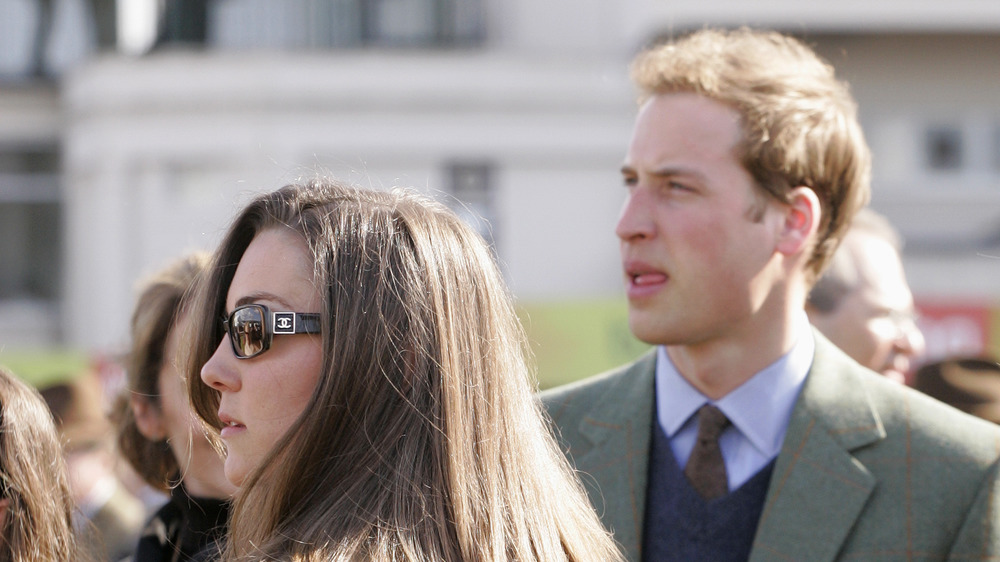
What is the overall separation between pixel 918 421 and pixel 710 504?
475mm

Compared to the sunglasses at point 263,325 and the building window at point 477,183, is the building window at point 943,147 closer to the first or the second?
the building window at point 477,183

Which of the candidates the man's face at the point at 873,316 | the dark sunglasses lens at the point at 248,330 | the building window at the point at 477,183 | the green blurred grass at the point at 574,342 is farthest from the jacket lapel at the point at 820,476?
the building window at the point at 477,183

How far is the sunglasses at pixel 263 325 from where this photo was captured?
1617mm

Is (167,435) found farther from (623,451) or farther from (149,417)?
(623,451)

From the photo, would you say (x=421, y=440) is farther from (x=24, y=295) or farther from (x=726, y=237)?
(x=24, y=295)

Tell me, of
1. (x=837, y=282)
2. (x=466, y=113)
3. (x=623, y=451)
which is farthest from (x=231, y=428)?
(x=466, y=113)

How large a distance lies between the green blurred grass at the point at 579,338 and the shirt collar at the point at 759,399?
726 cm

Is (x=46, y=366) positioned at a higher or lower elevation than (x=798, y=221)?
lower

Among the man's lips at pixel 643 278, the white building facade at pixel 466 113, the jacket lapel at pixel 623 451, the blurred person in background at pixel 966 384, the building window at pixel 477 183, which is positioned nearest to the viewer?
the jacket lapel at pixel 623 451

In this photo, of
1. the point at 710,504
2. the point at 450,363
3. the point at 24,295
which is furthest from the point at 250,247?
the point at 24,295

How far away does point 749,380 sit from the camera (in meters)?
2.42

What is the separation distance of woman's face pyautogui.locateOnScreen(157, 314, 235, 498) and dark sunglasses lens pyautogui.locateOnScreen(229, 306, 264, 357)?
901 mm

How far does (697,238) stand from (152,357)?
144 centimetres

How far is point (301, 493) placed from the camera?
156 cm
